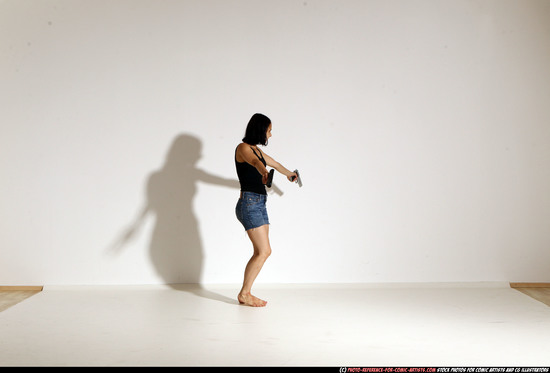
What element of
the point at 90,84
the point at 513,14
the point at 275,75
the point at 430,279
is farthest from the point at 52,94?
the point at 513,14

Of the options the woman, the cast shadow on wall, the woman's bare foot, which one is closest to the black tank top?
the woman

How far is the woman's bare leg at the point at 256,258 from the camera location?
3.92m

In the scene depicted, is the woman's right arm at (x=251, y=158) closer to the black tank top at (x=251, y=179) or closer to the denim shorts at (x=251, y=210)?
the black tank top at (x=251, y=179)

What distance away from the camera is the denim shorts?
12.8 feet

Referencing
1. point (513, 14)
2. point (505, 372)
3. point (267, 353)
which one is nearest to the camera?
point (505, 372)

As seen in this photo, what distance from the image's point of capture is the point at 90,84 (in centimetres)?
475

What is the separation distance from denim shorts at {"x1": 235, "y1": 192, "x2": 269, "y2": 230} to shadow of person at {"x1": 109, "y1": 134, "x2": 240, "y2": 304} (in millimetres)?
948

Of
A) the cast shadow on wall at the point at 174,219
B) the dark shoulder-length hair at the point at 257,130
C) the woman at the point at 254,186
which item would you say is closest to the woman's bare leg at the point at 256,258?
the woman at the point at 254,186

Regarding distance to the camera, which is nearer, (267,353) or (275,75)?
(267,353)

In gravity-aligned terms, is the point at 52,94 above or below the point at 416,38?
below

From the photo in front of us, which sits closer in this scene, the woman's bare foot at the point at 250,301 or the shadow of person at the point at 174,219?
the woman's bare foot at the point at 250,301

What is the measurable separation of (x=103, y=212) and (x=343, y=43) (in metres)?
2.49

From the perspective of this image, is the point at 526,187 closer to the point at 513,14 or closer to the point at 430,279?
the point at 430,279

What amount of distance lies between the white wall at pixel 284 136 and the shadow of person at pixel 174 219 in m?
0.01
